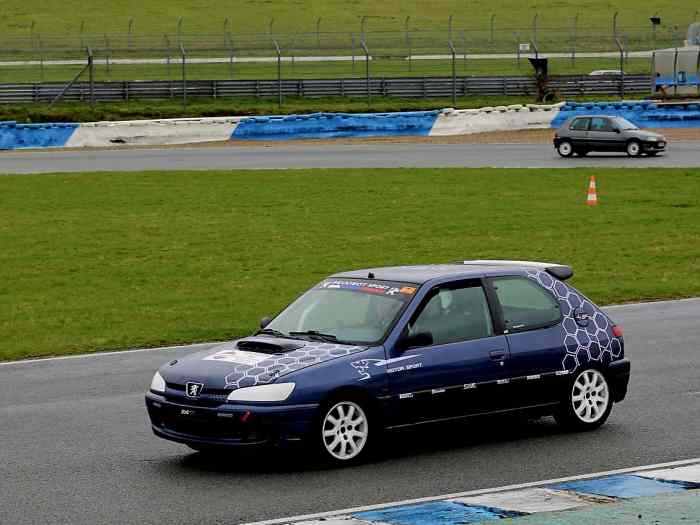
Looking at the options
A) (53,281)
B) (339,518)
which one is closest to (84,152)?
(53,281)

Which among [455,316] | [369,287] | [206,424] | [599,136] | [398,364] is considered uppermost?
[599,136]

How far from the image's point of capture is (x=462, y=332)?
10.0 metres

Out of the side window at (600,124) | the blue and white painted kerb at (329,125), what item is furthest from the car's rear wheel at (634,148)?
the blue and white painted kerb at (329,125)

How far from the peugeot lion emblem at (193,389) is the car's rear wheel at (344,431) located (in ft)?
2.82

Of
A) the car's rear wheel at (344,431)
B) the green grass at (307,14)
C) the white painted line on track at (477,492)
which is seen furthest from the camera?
the green grass at (307,14)

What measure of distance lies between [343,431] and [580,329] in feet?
7.77

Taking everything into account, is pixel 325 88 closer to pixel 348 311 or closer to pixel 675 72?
pixel 675 72

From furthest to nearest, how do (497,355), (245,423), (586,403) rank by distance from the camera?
1. (586,403)
2. (497,355)
3. (245,423)

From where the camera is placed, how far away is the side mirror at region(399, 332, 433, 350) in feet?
31.6

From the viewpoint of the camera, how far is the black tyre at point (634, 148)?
134 feet

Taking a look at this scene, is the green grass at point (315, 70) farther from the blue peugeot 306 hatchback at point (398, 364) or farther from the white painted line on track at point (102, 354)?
the blue peugeot 306 hatchback at point (398, 364)

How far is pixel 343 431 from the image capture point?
930cm

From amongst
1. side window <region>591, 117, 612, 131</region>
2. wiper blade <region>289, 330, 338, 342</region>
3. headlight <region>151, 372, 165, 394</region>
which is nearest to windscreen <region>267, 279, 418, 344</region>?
wiper blade <region>289, 330, 338, 342</region>

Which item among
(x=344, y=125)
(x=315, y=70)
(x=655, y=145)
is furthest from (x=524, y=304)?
(x=315, y=70)
